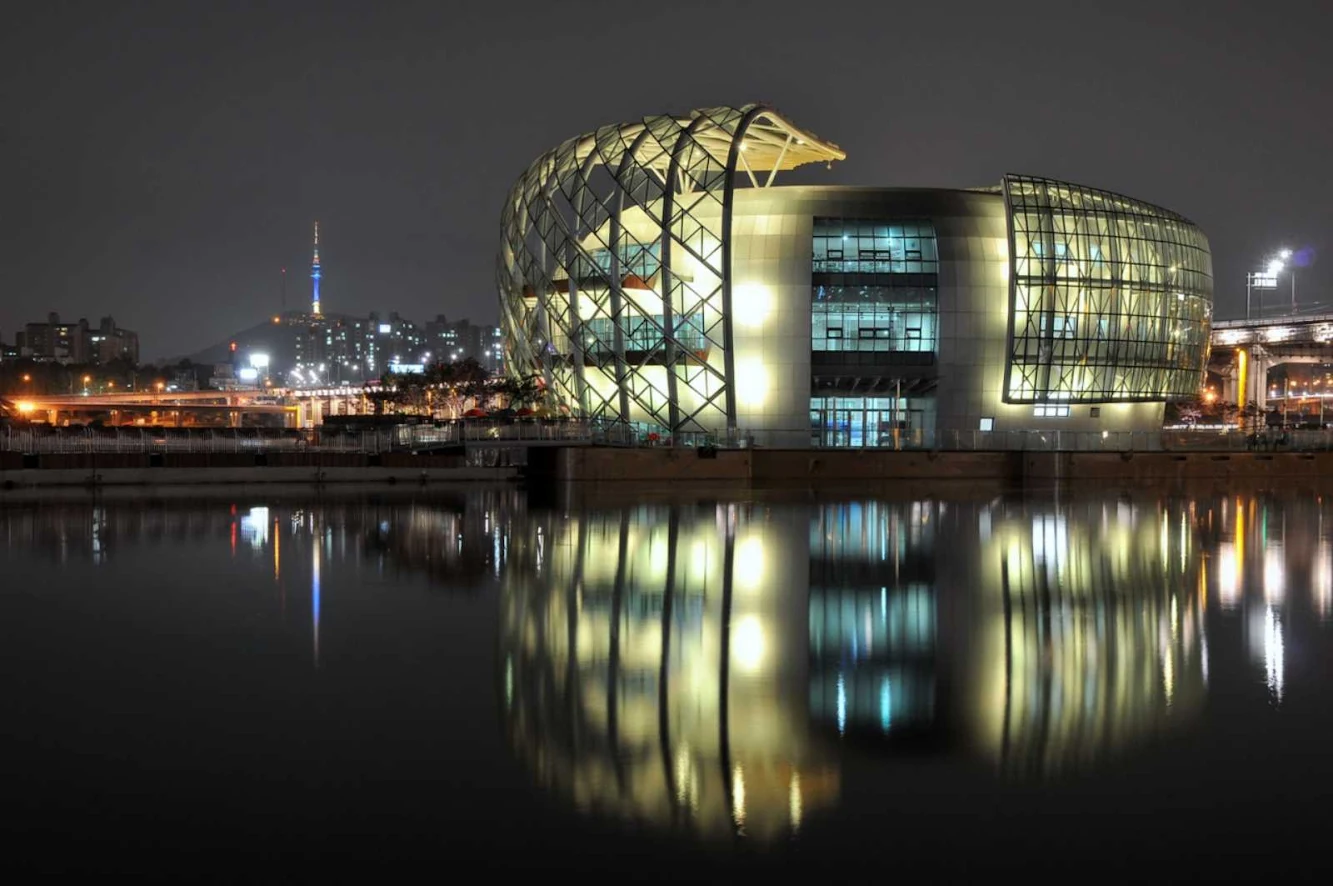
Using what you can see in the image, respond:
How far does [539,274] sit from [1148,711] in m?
68.8

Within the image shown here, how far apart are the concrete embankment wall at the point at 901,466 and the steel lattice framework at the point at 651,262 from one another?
916 cm

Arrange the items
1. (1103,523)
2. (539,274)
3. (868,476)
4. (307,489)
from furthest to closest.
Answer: (539,274) → (868,476) → (307,489) → (1103,523)

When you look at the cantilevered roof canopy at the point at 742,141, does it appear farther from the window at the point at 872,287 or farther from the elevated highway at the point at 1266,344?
the elevated highway at the point at 1266,344

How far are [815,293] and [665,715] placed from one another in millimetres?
64049

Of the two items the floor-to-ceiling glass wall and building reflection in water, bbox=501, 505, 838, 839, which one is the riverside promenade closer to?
the floor-to-ceiling glass wall

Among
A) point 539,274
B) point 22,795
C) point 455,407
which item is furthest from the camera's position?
point 455,407

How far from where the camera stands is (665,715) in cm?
1304

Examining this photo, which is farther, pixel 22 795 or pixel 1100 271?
pixel 1100 271

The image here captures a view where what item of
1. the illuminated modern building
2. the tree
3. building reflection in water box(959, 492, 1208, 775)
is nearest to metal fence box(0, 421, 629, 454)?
the illuminated modern building

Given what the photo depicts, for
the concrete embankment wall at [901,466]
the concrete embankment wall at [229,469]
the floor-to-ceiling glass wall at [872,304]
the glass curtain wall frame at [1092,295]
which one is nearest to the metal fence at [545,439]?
the concrete embankment wall at [901,466]

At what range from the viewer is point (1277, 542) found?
32.9 metres

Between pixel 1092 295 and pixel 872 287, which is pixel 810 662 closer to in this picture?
pixel 872 287

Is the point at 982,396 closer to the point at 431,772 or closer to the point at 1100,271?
the point at 1100,271

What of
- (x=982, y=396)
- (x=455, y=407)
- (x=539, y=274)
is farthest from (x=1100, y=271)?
(x=455, y=407)
